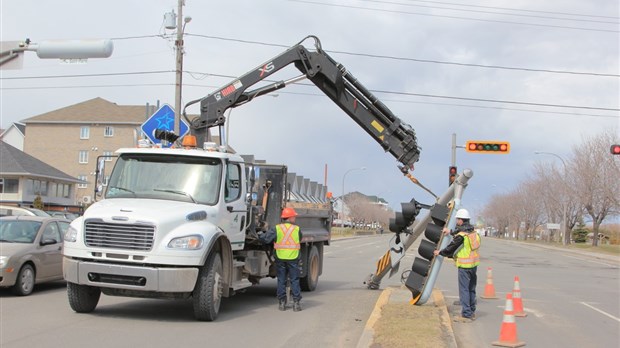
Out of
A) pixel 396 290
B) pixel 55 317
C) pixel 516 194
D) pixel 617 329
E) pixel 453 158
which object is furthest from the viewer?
pixel 516 194

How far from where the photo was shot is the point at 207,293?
30.9 ft

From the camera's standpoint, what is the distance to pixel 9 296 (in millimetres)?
11562

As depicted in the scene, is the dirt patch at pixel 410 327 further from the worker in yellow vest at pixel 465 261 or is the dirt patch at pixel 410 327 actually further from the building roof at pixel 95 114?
the building roof at pixel 95 114

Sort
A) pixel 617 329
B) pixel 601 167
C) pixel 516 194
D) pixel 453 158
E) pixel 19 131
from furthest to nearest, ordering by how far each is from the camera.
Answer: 1. pixel 516 194
2. pixel 19 131
3. pixel 601 167
4. pixel 453 158
5. pixel 617 329

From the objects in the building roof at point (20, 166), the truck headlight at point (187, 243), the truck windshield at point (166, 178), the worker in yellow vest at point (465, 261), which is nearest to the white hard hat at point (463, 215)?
the worker in yellow vest at point (465, 261)

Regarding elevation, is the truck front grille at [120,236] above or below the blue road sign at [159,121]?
below

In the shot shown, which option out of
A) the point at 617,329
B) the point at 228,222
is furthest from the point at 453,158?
the point at 228,222

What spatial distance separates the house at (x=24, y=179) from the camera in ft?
156

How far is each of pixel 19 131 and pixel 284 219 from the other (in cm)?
7660

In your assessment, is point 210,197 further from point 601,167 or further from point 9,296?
point 601,167

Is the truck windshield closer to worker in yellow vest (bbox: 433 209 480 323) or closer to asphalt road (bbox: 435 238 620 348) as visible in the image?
worker in yellow vest (bbox: 433 209 480 323)

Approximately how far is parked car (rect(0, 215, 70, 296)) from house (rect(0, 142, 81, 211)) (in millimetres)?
35451

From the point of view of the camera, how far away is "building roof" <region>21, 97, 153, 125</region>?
216 ft

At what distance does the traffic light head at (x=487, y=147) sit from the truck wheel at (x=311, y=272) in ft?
38.0
